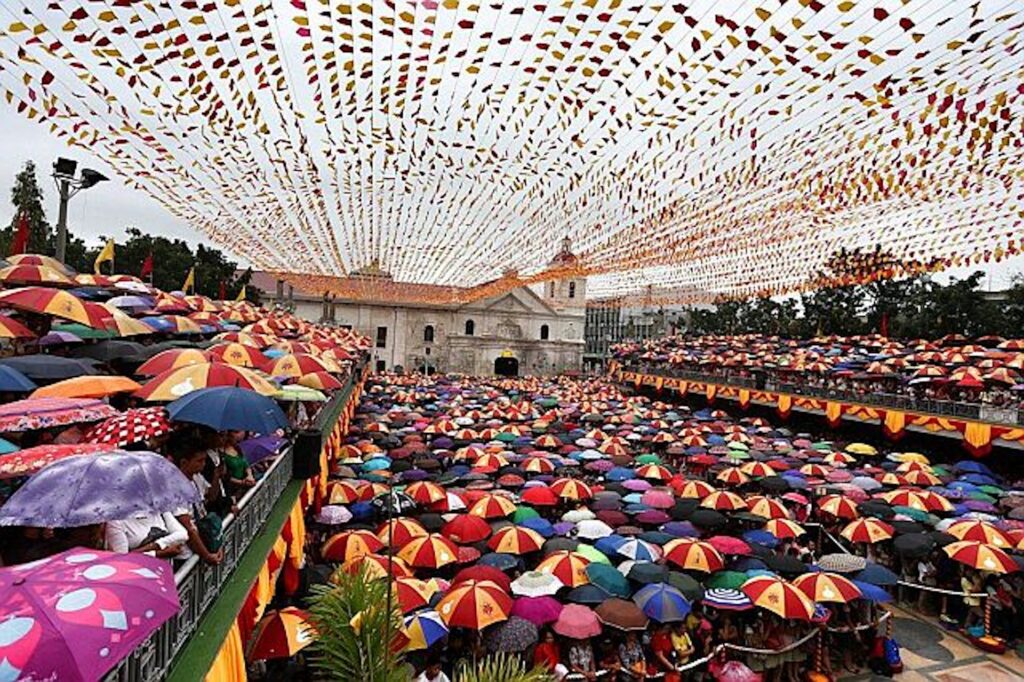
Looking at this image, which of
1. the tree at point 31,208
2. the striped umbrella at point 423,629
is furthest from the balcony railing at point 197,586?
the tree at point 31,208

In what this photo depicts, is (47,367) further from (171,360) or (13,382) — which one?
(171,360)

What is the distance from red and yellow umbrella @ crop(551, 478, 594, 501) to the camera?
13407 mm

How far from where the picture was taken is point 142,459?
3609 millimetres

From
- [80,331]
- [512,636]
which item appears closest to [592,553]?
[512,636]

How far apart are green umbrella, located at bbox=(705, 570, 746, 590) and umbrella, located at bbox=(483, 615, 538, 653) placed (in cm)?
319

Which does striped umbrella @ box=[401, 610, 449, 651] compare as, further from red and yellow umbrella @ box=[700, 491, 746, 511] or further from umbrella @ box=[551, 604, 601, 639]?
red and yellow umbrella @ box=[700, 491, 746, 511]

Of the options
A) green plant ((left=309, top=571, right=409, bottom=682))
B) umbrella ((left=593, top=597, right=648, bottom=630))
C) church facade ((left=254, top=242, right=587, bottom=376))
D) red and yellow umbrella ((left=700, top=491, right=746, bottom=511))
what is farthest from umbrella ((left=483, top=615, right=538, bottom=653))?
church facade ((left=254, top=242, right=587, bottom=376))

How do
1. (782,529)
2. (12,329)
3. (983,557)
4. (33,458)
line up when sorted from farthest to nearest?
(782,529), (983,557), (12,329), (33,458)

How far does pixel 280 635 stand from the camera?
6473 millimetres

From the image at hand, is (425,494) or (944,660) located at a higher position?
(425,494)

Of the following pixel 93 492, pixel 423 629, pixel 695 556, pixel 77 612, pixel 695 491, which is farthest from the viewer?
pixel 695 491

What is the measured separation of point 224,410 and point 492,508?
22.6 ft

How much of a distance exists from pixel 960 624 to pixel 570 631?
8281 mm

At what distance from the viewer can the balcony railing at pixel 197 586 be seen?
3358 millimetres
